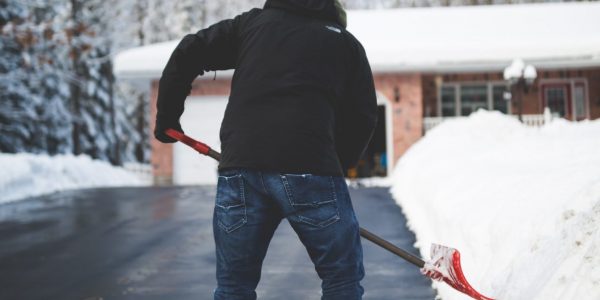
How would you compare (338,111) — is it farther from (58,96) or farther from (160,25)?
(160,25)

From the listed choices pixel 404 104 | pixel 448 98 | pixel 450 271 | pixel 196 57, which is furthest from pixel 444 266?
pixel 448 98

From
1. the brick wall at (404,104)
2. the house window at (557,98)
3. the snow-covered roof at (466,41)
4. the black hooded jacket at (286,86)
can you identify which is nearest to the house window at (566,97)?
the house window at (557,98)

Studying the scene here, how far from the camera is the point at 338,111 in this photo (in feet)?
9.26

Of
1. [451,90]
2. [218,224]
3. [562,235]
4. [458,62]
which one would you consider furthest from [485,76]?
[218,224]

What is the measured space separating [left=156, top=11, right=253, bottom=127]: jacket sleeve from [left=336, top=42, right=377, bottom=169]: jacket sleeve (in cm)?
55

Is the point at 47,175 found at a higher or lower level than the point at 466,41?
lower

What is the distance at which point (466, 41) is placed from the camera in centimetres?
1873

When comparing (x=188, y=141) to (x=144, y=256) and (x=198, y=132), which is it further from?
(x=198, y=132)

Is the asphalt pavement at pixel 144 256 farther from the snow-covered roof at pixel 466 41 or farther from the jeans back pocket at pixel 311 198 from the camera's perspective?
the snow-covered roof at pixel 466 41

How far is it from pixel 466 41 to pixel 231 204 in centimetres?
1733

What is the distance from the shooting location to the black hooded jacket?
100 inches

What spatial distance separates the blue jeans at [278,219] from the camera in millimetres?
2545

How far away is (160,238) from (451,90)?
1462cm

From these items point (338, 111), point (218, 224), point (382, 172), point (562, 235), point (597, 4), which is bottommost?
point (382, 172)
